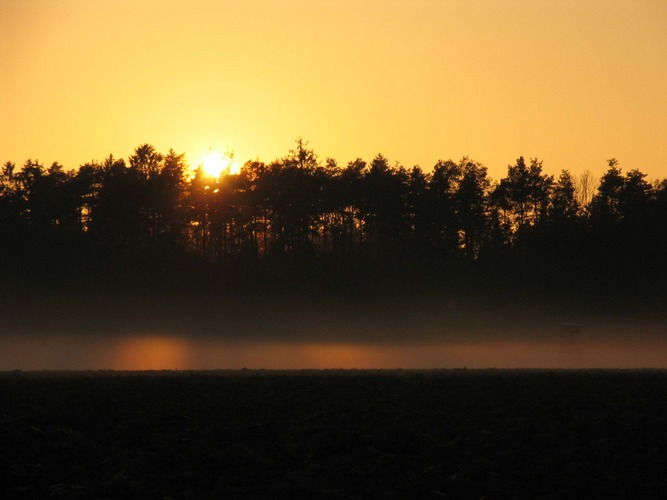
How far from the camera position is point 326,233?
312 ft

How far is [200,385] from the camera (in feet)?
76.1

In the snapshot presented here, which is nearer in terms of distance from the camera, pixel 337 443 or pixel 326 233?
pixel 337 443

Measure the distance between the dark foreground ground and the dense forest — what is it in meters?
67.8

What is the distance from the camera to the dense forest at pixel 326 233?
8781cm

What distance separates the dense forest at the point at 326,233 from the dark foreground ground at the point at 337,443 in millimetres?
67813

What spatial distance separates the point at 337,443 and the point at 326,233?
3127 inches

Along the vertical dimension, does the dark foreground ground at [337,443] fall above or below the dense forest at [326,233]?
below

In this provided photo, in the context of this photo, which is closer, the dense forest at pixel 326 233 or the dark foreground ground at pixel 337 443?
the dark foreground ground at pixel 337 443

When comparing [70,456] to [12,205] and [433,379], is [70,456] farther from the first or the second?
[12,205]

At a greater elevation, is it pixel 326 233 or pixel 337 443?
pixel 326 233

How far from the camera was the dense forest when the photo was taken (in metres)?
87.8

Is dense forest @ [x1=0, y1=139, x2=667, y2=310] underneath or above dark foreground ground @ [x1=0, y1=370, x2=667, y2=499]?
above

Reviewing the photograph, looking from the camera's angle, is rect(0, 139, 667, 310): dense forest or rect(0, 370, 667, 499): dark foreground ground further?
rect(0, 139, 667, 310): dense forest

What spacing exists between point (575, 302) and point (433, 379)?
63.9 meters
